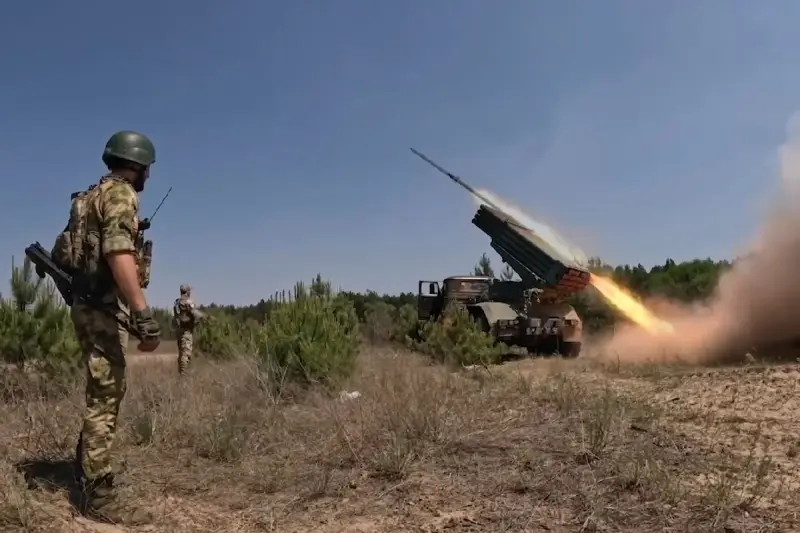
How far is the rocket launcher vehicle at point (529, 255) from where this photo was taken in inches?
548

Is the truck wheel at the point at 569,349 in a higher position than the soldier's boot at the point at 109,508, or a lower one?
higher

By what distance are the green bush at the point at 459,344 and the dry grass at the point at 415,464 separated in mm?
4821

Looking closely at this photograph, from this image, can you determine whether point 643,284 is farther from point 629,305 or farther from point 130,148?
point 130,148

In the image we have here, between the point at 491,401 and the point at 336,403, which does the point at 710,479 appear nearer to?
the point at 491,401

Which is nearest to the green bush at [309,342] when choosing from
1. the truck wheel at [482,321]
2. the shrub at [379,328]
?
the truck wheel at [482,321]

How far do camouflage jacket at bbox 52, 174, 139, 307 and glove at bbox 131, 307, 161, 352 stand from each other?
1.04 ft

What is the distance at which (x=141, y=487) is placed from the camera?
4215 mm

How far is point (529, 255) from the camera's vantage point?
14.5m

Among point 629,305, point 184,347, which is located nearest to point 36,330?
point 184,347

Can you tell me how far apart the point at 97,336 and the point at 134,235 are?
0.63 m

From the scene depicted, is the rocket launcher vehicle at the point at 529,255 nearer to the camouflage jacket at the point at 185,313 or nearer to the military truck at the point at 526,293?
the military truck at the point at 526,293

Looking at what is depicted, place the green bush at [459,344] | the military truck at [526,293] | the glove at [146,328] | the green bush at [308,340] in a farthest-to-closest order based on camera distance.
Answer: the military truck at [526,293]
the green bush at [459,344]
the green bush at [308,340]
the glove at [146,328]

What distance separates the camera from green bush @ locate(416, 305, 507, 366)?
11680 millimetres

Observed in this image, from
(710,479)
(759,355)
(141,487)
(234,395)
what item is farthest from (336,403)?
(759,355)
